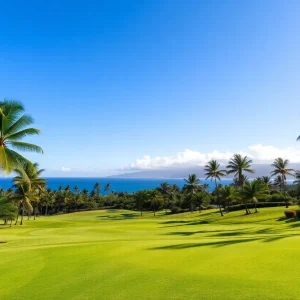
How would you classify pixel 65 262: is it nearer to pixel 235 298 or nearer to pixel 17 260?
pixel 17 260

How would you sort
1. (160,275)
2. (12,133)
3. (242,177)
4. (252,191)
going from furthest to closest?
(242,177) → (252,191) → (12,133) → (160,275)

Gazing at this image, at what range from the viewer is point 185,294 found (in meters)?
6.82

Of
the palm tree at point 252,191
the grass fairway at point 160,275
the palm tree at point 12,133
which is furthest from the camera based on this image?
the palm tree at point 252,191

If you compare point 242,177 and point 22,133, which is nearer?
point 22,133

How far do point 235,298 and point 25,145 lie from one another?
20.4m

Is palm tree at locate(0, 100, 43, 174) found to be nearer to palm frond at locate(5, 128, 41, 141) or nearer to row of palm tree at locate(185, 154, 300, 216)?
palm frond at locate(5, 128, 41, 141)

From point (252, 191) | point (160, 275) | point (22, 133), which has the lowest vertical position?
point (160, 275)

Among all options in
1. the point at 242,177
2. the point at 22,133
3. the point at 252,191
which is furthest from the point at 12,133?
the point at 242,177

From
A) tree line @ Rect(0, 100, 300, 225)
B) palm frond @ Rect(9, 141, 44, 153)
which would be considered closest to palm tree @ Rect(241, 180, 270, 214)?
tree line @ Rect(0, 100, 300, 225)

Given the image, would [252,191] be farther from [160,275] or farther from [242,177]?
[160,275]

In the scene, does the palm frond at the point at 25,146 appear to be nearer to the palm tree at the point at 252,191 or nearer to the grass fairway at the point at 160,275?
the grass fairway at the point at 160,275

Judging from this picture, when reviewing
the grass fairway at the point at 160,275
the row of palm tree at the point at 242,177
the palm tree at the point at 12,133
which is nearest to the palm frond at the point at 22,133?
the palm tree at the point at 12,133

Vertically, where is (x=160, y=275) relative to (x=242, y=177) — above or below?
below

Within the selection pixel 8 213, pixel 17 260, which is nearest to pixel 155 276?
pixel 17 260
